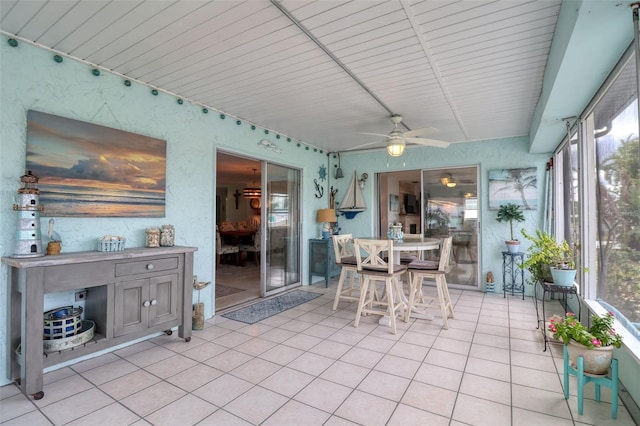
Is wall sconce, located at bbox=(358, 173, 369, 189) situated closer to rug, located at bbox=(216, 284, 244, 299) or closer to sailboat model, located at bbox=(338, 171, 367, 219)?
sailboat model, located at bbox=(338, 171, 367, 219)

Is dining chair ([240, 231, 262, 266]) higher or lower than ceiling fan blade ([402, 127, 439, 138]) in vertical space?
lower

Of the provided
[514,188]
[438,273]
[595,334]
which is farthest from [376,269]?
[514,188]

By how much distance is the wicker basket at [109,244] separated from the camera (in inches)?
101

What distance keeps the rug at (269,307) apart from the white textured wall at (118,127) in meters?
0.38

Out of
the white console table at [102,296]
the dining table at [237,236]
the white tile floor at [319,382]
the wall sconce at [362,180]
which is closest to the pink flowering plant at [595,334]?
the white tile floor at [319,382]

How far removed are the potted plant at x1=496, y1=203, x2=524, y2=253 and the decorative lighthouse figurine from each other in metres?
5.57

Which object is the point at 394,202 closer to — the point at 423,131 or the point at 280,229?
the point at 280,229

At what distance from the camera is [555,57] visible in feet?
7.10

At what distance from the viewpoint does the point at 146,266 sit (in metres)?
2.68

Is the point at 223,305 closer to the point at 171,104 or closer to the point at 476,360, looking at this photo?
the point at 171,104

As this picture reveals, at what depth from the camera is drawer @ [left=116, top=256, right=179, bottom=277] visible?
2520 mm

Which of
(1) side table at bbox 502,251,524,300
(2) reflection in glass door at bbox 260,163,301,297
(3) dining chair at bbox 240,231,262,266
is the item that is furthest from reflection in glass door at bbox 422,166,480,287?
(3) dining chair at bbox 240,231,262,266

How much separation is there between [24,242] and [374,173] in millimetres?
5183

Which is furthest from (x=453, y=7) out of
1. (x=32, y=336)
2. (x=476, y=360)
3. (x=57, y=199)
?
(x=32, y=336)
